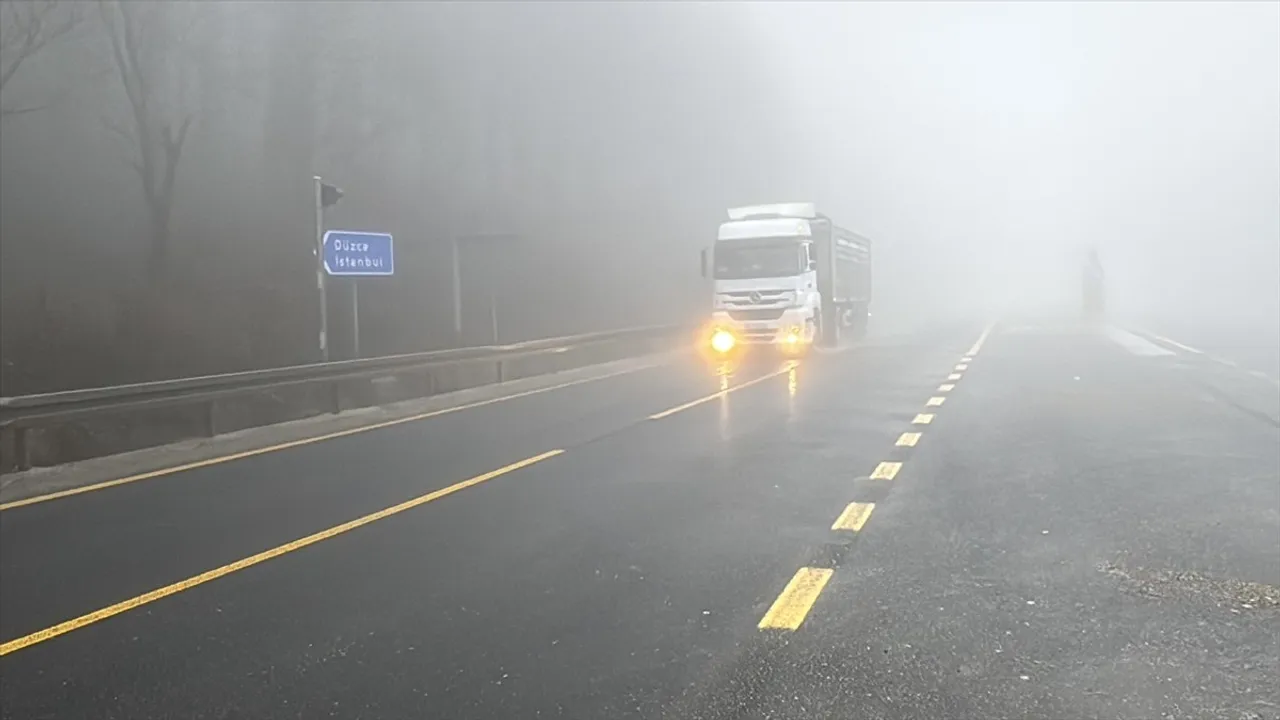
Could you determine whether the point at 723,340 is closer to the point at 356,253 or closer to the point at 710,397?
the point at 710,397

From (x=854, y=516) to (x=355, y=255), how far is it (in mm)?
11999

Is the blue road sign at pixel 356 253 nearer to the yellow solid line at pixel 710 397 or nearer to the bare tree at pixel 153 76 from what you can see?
the yellow solid line at pixel 710 397

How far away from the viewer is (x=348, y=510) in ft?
26.8

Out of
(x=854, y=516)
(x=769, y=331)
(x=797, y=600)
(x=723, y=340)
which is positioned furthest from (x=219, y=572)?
(x=723, y=340)

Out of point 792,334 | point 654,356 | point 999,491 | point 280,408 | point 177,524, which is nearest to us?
point 177,524

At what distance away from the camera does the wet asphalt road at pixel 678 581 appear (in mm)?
4398

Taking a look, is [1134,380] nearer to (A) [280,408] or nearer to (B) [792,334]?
(B) [792,334]

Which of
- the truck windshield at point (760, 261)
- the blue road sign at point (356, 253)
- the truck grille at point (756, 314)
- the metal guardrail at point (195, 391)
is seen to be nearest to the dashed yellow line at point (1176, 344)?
the truck windshield at point (760, 261)

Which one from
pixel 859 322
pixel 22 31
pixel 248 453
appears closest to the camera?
pixel 248 453

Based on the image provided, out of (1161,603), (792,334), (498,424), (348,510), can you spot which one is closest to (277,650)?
(348,510)

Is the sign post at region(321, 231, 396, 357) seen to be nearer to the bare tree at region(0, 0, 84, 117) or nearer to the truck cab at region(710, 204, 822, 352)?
the truck cab at region(710, 204, 822, 352)

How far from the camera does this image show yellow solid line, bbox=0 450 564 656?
5.36 metres

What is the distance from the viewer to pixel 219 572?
6.46 metres

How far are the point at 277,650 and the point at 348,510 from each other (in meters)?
3.24
